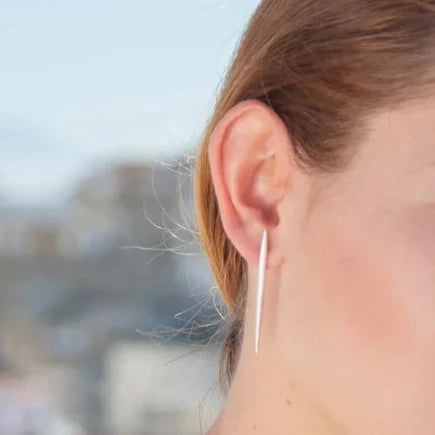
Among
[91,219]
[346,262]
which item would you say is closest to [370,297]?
[346,262]

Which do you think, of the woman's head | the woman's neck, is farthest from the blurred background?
the woman's head

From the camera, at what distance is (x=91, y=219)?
2.27 meters

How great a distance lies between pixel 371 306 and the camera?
0.88m

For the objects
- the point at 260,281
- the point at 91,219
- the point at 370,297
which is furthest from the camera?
the point at 91,219

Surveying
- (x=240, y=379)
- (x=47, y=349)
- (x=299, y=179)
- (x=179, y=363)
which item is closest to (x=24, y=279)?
(x=47, y=349)

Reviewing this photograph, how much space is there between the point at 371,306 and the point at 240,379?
9.9 inches

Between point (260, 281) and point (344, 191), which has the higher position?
point (344, 191)

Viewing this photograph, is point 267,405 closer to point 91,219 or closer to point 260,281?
point 260,281

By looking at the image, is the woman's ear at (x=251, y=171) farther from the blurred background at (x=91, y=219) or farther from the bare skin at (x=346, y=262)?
the blurred background at (x=91, y=219)

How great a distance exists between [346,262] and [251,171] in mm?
137

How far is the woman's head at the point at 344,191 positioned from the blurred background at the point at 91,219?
953 millimetres

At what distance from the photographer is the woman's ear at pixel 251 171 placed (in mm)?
955

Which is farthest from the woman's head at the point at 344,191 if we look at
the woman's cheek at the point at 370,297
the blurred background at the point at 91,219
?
the blurred background at the point at 91,219

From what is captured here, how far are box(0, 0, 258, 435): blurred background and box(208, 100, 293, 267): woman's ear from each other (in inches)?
37.6
